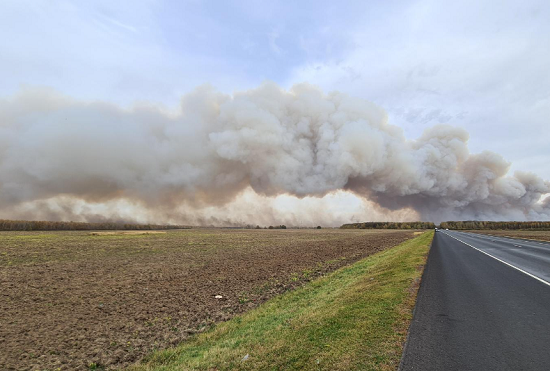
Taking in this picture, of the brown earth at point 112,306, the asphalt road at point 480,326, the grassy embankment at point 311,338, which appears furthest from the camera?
the brown earth at point 112,306

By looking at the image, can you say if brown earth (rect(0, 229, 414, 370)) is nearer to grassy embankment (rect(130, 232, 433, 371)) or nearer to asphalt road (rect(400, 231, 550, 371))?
grassy embankment (rect(130, 232, 433, 371))

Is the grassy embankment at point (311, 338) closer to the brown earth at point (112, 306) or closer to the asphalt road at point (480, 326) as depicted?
the asphalt road at point (480, 326)

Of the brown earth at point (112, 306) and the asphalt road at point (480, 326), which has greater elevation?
the asphalt road at point (480, 326)

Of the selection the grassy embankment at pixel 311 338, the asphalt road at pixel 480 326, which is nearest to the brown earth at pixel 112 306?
the grassy embankment at pixel 311 338

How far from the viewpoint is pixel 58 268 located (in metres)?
22.5

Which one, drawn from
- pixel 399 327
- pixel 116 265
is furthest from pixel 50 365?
pixel 116 265

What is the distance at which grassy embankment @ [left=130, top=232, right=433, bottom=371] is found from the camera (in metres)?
5.40

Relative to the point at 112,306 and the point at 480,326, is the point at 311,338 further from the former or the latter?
the point at 112,306

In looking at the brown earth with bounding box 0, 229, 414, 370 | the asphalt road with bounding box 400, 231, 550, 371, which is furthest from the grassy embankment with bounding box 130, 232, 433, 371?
the brown earth with bounding box 0, 229, 414, 370

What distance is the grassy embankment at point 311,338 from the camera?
213 inches

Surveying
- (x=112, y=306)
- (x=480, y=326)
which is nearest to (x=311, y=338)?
(x=480, y=326)

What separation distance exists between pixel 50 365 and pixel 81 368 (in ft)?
2.74

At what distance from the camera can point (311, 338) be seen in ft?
21.6

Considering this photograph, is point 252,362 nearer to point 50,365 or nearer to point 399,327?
point 399,327
